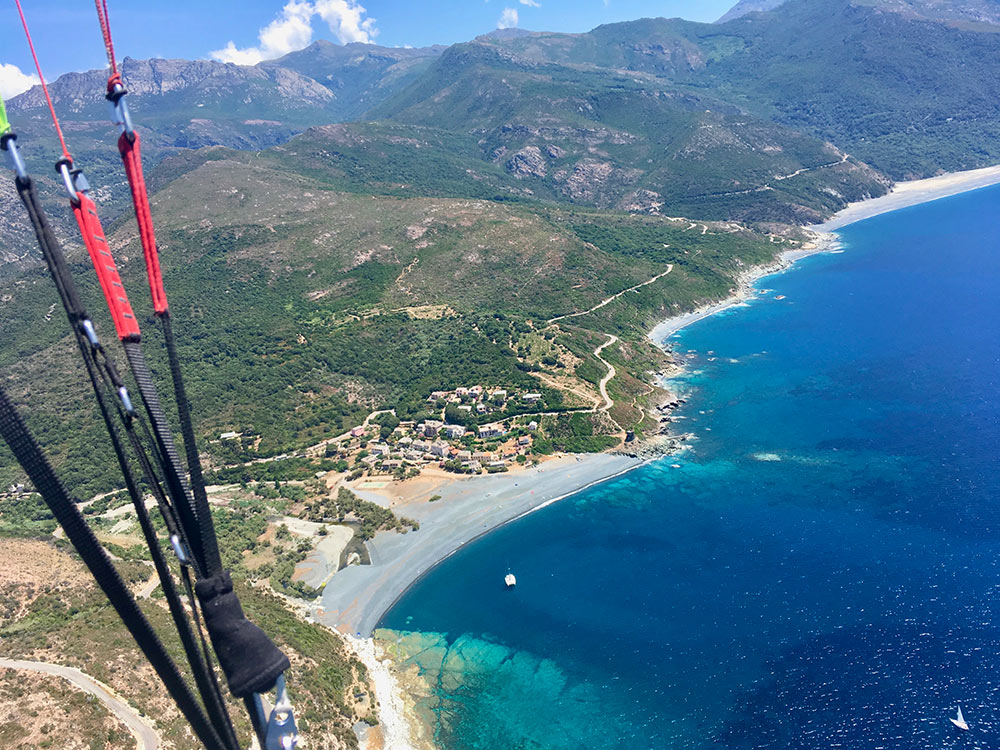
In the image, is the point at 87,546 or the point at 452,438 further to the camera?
the point at 452,438

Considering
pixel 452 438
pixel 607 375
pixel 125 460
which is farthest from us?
pixel 607 375

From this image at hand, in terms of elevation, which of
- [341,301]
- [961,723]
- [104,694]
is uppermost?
[341,301]

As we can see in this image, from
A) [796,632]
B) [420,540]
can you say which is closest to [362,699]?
[420,540]

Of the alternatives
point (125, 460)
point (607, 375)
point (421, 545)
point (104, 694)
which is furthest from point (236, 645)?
point (607, 375)

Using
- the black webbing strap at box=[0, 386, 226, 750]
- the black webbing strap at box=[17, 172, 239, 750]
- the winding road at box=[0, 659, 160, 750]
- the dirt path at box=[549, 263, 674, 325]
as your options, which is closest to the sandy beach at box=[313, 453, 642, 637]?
the winding road at box=[0, 659, 160, 750]

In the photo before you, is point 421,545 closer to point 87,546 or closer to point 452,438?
point 452,438

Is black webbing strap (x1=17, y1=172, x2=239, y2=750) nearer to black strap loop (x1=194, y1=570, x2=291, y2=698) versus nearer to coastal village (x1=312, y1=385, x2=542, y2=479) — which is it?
black strap loop (x1=194, y1=570, x2=291, y2=698)

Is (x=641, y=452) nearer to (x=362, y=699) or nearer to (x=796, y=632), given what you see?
(x=796, y=632)
